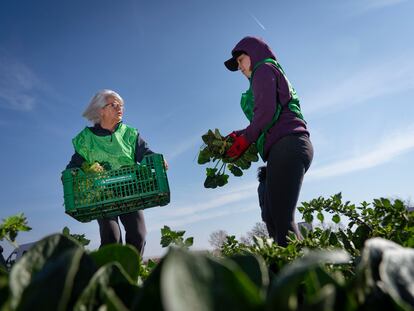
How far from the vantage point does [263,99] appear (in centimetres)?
304

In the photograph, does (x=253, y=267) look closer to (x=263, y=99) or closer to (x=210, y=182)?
(x=263, y=99)

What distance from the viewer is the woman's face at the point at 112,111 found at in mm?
4867

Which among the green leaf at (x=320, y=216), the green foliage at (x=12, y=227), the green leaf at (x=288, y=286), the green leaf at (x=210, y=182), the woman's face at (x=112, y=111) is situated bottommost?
the green leaf at (x=288, y=286)

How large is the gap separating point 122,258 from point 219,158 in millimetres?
2892

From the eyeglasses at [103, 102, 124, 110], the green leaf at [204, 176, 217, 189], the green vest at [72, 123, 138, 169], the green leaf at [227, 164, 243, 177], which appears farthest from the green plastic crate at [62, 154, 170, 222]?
the eyeglasses at [103, 102, 124, 110]

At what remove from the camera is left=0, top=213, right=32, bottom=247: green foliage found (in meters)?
1.06

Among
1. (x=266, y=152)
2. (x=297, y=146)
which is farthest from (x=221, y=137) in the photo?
(x=297, y=146)

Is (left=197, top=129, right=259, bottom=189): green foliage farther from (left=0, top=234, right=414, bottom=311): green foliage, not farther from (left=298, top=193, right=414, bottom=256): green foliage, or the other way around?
(left=0, top=234, right=414, bottom=311): green foliage

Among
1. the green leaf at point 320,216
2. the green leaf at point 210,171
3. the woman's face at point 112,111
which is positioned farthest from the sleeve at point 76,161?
the green leaf at point 320,216

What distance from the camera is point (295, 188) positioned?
291 centimetres

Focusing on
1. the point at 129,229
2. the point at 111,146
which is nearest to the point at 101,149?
the point at 111,146

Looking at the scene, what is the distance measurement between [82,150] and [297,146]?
2855 millimetres

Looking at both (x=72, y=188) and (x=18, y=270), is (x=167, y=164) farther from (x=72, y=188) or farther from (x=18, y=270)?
(x=18, y=270)

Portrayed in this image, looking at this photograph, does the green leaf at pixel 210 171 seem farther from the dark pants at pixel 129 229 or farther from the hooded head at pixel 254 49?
the dark pants at pixel 129 229
